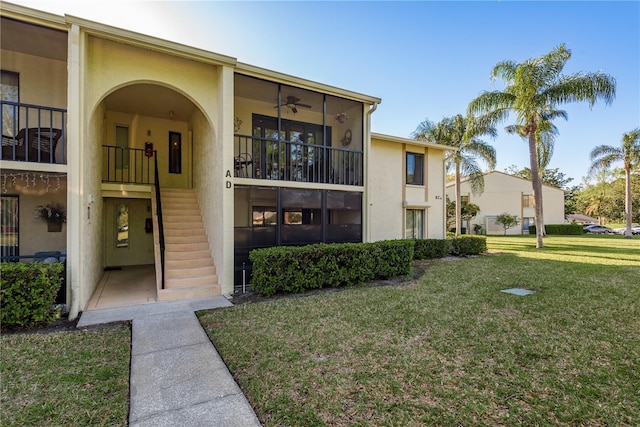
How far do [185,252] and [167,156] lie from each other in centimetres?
482

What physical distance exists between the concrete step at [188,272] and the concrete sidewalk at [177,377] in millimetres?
1734

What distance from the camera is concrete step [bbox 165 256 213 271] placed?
7.65 meters

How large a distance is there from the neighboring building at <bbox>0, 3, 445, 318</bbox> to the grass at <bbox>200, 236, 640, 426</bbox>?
8.35 feet

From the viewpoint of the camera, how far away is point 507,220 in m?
32.5

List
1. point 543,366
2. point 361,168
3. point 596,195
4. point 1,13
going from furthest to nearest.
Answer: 1. point 596,195
2. point 361,168
3. point 1,13
4. point 543,366

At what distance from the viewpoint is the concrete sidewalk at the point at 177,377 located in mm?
2840

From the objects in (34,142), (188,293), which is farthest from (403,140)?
(34,142)

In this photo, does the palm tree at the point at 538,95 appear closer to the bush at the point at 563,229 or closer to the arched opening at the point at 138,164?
the arched opening at the point at 138,164

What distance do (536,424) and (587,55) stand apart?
761 inches

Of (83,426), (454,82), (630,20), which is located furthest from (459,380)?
(454,82)

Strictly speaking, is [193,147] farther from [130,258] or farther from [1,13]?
[1,13]

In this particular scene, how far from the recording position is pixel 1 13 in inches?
209

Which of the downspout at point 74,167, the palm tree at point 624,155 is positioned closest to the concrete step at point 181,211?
the downspout at point 74,167

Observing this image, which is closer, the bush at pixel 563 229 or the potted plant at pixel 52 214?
the potted plant at pixel 52 214
